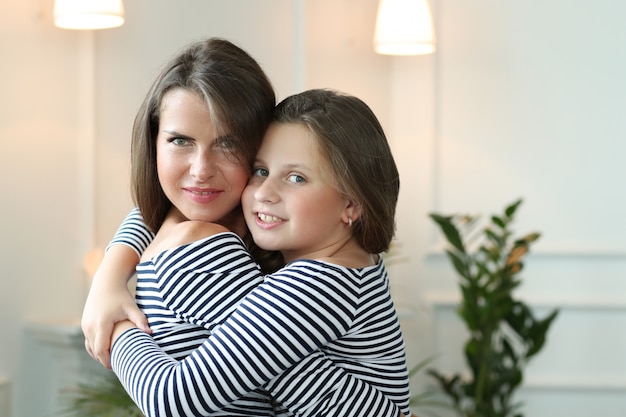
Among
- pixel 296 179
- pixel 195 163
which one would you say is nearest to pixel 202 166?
pixel 195 163

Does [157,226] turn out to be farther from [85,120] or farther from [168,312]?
[85,120]

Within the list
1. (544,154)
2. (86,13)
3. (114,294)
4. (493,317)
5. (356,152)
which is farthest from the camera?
(544,154)

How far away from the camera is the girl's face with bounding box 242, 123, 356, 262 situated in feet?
3.88

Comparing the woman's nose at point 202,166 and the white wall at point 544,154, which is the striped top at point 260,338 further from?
the white wall at point 544,154

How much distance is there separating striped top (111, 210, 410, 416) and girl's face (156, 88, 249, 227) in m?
0.07

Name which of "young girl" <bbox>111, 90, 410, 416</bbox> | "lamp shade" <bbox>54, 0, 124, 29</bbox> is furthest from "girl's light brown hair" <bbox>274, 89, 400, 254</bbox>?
"lamp shade" <bbox>54, 0, 124, 29</bbox>

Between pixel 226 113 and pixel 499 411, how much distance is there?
2.65 meters

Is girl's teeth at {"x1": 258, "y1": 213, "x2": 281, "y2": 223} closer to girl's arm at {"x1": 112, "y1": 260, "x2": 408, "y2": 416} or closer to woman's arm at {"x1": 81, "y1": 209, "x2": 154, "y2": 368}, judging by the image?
girl's arm at {"x1": 112, "y1": 260, "x2": 408, "y2": 416}

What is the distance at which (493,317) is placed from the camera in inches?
135

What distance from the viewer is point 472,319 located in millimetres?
3412

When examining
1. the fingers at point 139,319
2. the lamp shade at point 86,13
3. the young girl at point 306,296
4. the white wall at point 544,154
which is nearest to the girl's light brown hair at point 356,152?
the young girl at point 306,296

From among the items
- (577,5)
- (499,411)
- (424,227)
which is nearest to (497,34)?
(577,5)

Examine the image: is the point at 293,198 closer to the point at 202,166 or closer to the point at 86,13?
the point at 202,166

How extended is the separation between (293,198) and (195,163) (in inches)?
5.5
